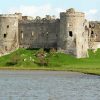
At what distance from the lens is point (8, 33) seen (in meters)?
83.5

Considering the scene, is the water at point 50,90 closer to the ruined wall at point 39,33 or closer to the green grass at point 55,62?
the green grass at point 55,62

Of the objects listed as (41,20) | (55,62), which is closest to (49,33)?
(41,20)

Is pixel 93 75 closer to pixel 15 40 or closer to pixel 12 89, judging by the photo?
pixel 12 89

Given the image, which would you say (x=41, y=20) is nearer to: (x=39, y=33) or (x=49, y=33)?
Answer: (x=39, y=33)

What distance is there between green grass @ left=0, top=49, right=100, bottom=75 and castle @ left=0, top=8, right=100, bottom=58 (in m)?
1.90

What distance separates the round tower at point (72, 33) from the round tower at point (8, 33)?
6976 mm

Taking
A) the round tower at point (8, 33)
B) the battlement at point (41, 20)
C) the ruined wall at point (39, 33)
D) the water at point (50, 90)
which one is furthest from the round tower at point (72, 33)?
the water at point (50, 90)

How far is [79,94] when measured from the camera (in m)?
40.6

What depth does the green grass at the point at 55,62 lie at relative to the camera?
233 feet

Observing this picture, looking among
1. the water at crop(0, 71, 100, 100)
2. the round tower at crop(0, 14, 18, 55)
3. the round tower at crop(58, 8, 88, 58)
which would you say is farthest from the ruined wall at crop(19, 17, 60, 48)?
the water at crop(0, 71, 100, 100)

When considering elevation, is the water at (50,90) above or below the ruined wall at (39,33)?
below

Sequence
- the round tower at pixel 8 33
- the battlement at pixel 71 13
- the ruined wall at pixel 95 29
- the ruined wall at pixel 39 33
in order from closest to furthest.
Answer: the battlement at pixel 71 13, the ruined wall at pixel 39 33, the round tower at pixel 8 33, the ruined wall at pixel 95 29

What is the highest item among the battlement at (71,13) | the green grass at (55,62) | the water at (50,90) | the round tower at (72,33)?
the battlement at (71,13)

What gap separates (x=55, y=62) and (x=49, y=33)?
8.13 meters
